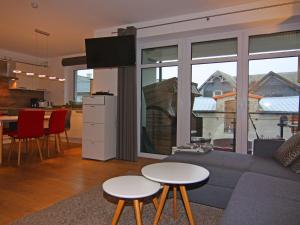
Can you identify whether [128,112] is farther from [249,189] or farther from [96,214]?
[249,189]

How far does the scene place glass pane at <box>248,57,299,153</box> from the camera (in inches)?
133

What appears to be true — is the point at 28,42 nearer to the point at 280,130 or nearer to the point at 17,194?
the point at 17,194

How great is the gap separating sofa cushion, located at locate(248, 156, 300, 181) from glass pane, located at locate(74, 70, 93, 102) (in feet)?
17.2

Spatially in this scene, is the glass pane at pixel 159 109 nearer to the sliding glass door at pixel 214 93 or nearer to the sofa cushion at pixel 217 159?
the sliding glass door at pixel 214 93

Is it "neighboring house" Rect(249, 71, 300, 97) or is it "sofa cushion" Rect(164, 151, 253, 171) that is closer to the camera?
"sofa cushion" Rect(164, 151, 253, 171)

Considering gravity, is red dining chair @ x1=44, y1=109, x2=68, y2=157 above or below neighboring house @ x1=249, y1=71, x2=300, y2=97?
below

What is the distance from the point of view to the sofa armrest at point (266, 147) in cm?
254

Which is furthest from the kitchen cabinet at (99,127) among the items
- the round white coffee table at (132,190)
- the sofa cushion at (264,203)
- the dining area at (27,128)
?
the sofa cushion at (264,203)

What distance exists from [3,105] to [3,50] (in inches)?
57.6

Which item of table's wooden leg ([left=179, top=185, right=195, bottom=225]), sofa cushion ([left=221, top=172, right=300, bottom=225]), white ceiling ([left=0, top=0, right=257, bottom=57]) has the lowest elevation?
table's wooden leg ([left=179, top=185, right=195, bottom=225])

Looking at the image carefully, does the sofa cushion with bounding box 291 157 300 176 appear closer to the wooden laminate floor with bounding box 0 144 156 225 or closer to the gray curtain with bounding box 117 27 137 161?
the wooden laminate floor with bounding box 0 144 156 225

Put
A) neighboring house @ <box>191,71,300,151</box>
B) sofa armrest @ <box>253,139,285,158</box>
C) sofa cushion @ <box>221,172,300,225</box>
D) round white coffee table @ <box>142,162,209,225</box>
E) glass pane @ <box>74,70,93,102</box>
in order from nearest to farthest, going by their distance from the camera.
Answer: sofa cushion @ <box>221,172,300,225</box> → round white coffee table @ <box>142,162,209,225</box> → sofa armrest @ <box>253,139,285,158</box> → neighboring house @ <box>191,71,300,151</box> → glass pane @ <box>74,70,93,102</box>

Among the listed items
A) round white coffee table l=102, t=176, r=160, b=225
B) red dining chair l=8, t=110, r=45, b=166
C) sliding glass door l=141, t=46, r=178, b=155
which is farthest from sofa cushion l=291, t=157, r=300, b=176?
red dining chair l=8, t=110, r=45, b=166

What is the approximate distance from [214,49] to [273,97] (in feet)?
4.05
